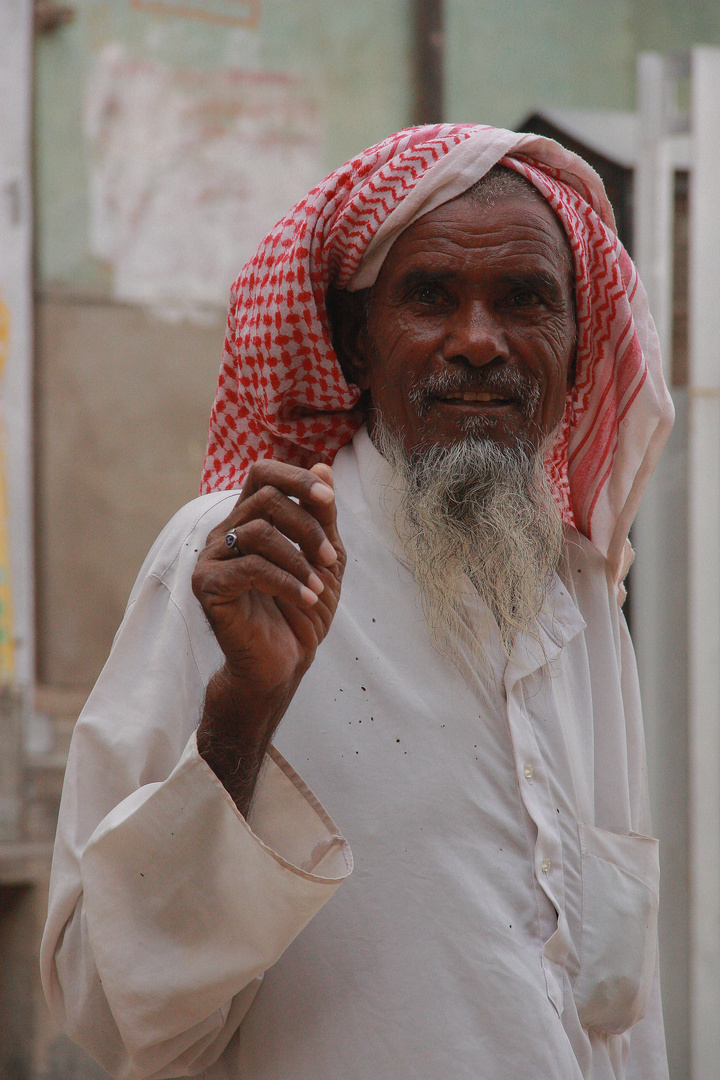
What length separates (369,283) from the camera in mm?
1998

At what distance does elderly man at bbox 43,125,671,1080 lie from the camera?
1.49 metres

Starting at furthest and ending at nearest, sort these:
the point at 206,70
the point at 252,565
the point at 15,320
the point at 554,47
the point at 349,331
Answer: the point at 554,47, the point at 206,70, the point at 15,320, the point at 349,331, the point at 252,565

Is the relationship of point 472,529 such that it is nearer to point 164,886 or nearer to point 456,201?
point 456,201

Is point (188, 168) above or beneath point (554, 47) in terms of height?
beneath

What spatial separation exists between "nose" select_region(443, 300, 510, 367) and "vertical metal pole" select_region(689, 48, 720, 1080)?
85.2 inches

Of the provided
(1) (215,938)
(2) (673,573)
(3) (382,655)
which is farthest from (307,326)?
(2) (673,573)

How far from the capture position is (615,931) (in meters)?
1.80

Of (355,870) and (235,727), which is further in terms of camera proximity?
(355,870)

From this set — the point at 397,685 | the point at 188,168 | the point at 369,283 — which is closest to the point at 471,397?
the point at 369,283

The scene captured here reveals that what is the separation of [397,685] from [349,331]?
0.64m

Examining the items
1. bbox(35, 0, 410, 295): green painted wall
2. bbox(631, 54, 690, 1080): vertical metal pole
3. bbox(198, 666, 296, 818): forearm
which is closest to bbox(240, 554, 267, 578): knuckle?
bbox(198, 666, 296, 818): forearm

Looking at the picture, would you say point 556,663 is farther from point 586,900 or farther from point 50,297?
point 50,297

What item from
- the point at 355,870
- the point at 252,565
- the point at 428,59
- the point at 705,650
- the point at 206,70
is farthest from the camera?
the point at 428,59

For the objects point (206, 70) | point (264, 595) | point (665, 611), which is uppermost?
point (206, 70)
